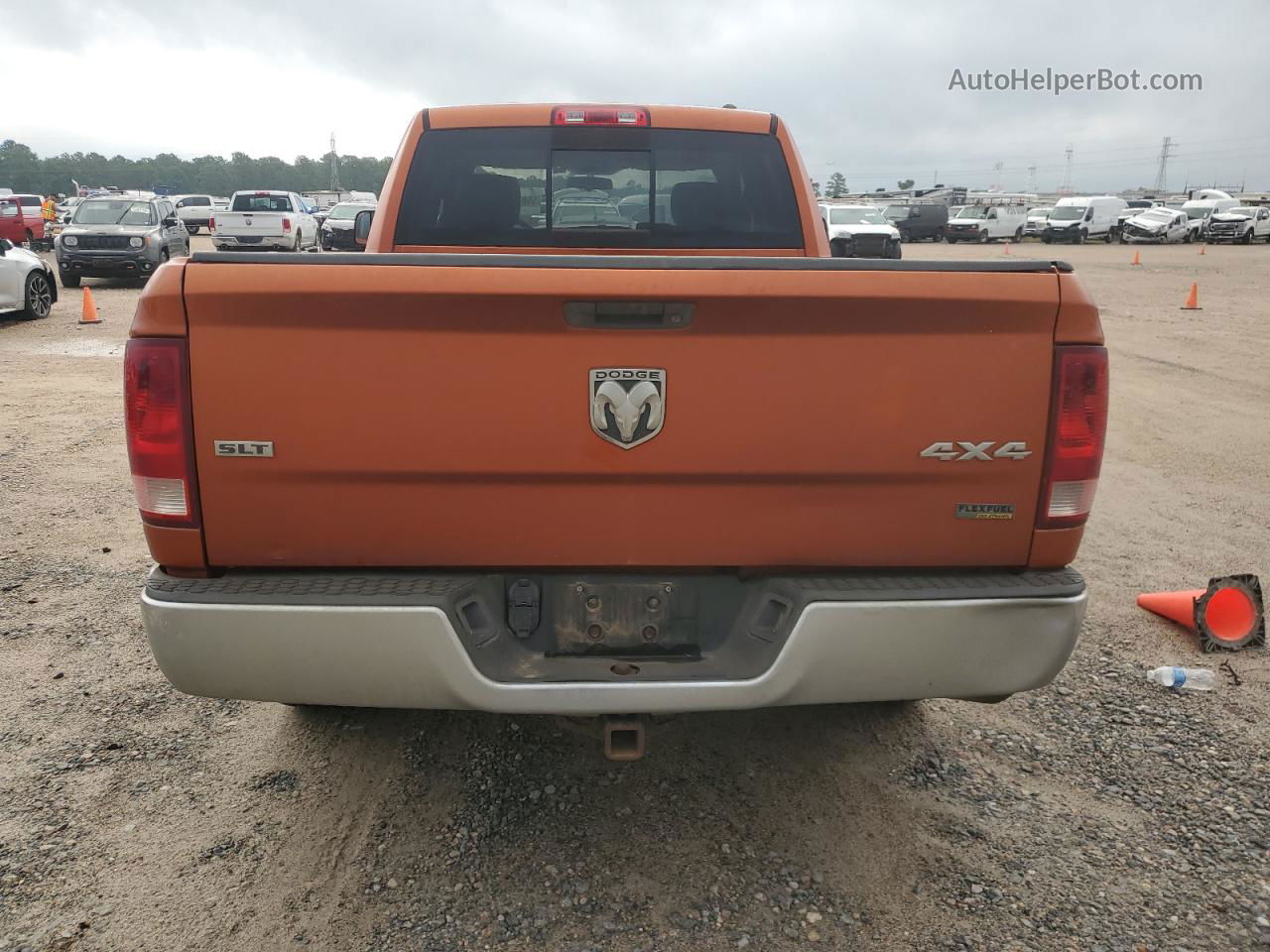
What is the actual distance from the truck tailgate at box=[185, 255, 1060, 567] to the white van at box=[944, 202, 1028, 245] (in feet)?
147

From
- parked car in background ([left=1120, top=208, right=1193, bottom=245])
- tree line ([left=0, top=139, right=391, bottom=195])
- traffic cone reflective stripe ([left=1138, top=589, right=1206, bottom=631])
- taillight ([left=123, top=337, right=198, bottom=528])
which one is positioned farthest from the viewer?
tree line ([left=0, top=139, right=391, bottom=195])

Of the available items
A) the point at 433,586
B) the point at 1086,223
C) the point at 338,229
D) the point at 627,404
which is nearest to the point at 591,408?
the point at 627,404

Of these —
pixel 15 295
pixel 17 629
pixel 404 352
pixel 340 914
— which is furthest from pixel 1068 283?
pixel 15 295

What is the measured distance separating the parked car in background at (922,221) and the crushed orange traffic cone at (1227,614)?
133 feet

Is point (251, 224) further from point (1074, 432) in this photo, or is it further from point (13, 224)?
point (1074, 432)

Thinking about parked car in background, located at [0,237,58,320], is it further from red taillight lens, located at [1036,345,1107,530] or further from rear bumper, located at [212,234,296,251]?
red taillight lens, located at [1036,345,1107,530]

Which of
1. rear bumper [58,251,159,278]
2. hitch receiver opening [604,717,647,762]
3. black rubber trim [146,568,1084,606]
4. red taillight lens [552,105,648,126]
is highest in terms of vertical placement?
red taillight lens [552,105,648,126]

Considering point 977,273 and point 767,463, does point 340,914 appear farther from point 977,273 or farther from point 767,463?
point 977,273

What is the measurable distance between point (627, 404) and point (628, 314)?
0.69 feet

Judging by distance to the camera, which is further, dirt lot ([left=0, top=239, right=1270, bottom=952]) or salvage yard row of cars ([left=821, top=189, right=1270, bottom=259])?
salvage yard row of cars ([left=821, top=189, right=1270, bottom=259])

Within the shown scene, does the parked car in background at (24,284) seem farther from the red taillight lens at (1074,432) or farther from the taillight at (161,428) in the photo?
the red taillight lens at (1074,432)

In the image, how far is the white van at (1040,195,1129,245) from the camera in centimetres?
4241

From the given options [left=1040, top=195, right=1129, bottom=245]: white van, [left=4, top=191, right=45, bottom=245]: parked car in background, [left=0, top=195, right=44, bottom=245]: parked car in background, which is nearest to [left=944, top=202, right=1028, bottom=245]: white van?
[left=1040, top=195, right=1129, bottom=245]: white van

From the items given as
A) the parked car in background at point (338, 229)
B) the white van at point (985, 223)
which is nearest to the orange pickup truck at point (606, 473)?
the parked car in background at point (338, 229)
